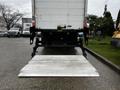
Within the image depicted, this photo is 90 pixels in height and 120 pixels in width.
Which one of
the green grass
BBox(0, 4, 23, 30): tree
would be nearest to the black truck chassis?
the green grass

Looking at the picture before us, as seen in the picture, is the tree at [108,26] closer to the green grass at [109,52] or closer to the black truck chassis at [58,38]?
the green grass at [109,52]

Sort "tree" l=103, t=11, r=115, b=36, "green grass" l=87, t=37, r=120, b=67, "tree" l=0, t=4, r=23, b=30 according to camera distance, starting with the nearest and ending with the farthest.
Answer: "green grass" l=87, t=37, r=120, b=67
"tree" l=103, t=11, r=115, b=36
"tree" l=0, t=4, r=23, b=30

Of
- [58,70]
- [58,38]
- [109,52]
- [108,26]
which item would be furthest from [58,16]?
[108,26]

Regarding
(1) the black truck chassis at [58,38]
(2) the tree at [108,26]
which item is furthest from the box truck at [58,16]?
(2) the tree at [108,26]

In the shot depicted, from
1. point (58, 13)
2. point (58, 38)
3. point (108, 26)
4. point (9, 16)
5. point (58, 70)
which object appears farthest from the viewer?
point (9, 16)

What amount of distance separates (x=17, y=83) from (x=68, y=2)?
783 centimetres

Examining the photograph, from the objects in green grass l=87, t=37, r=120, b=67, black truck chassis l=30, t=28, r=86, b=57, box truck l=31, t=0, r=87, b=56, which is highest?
box truck l=31, t=0, r=87, b=56

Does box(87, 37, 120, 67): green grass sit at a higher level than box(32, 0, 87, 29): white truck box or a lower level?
lower

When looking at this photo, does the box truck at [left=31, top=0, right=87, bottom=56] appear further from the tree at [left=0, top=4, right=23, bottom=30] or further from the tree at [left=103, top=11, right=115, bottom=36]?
the tree at [left=0, top=4, right=23, bottom=30]

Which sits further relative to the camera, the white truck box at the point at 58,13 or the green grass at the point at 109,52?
the white truck box at the point at 58,13

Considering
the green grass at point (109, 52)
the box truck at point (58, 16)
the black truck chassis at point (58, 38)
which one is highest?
the box truck at point (58, 16)

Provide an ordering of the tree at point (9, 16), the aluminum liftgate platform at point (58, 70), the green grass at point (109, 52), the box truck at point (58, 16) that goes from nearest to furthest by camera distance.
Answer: the aluminum liftgate platform at point (58, 70), the green grass at point (109, 52), the box truck at point (58, 16), the tree at point (9, 16)

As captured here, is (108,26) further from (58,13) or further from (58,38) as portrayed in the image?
(58,13)

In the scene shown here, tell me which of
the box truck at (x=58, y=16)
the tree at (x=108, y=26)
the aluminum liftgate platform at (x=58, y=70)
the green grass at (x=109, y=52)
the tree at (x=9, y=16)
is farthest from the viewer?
the tree at (x=9, y=16)
